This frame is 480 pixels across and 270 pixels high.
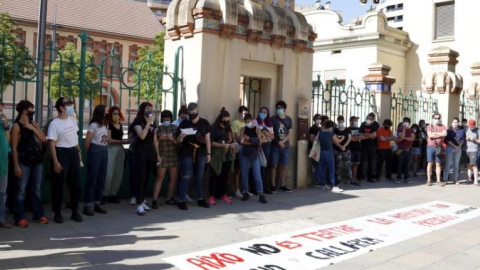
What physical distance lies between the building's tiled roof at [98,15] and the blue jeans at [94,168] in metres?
35.9

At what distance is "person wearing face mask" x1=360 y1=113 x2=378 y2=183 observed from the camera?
12.8 m

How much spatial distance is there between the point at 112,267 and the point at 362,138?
899 centimetres

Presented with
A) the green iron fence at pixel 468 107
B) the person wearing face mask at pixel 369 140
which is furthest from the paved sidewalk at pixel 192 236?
the green iron fence at pixel 468 107

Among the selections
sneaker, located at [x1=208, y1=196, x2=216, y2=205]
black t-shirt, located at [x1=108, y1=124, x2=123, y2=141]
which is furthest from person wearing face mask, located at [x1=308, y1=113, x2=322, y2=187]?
black t-shirt, located at [x1=108, y1=124, x2=123, y2=141]

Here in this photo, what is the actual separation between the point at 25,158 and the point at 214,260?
3.24 metres

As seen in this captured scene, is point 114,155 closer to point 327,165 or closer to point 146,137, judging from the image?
point 146,137

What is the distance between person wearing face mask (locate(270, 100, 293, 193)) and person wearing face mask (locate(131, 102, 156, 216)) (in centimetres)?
321

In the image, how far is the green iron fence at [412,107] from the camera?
15.3 meters

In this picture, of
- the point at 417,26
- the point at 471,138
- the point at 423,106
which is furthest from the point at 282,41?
the point at 417,26

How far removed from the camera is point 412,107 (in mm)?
16000

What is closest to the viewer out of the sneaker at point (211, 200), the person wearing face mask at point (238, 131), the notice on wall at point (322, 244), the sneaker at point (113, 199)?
the notice on wall at point (322, 244)

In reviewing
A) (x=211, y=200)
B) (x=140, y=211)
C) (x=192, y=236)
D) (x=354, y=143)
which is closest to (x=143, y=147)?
(x=140, y=211)

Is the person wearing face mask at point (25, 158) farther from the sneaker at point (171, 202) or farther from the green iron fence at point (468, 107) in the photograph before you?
the green iron fence at point (468, 107)

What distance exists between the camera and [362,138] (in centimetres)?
1270
